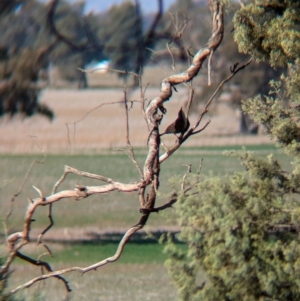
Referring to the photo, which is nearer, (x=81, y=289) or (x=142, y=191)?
(x=142, y=191)

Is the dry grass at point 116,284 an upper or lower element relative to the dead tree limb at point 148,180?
lower

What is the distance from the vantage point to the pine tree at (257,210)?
233 inches

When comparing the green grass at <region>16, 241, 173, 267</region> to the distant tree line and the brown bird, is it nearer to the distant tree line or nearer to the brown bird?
the distant tree line

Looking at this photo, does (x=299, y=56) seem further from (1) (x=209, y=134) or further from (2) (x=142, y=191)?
(1) (x=209, y=134)

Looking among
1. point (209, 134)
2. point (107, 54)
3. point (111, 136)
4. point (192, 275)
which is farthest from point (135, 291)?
point (209, 134)

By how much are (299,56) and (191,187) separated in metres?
1.26

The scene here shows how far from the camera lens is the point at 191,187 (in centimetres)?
617

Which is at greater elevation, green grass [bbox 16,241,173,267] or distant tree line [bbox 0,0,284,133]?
distant tree line [bbox 0,0,284,133]

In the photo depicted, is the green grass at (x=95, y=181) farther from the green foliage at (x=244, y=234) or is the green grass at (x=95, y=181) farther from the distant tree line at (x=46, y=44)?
the green foliage at (x=244, y=234)

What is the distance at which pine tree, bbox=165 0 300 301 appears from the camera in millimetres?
5914

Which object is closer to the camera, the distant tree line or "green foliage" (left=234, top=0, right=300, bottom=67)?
"green foliage" (left=234, top=0, right=300, bottom=67)

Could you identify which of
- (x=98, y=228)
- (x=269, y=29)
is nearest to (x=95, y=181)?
(x=98, y=228)

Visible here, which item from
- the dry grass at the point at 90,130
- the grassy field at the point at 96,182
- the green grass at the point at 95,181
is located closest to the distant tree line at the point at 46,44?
the grassy field at the point at 96,182

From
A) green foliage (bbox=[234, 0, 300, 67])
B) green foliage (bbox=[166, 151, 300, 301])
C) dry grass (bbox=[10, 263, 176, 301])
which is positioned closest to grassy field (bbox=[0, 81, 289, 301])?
dry grass (bbox=[10, 263, 176, 301])
